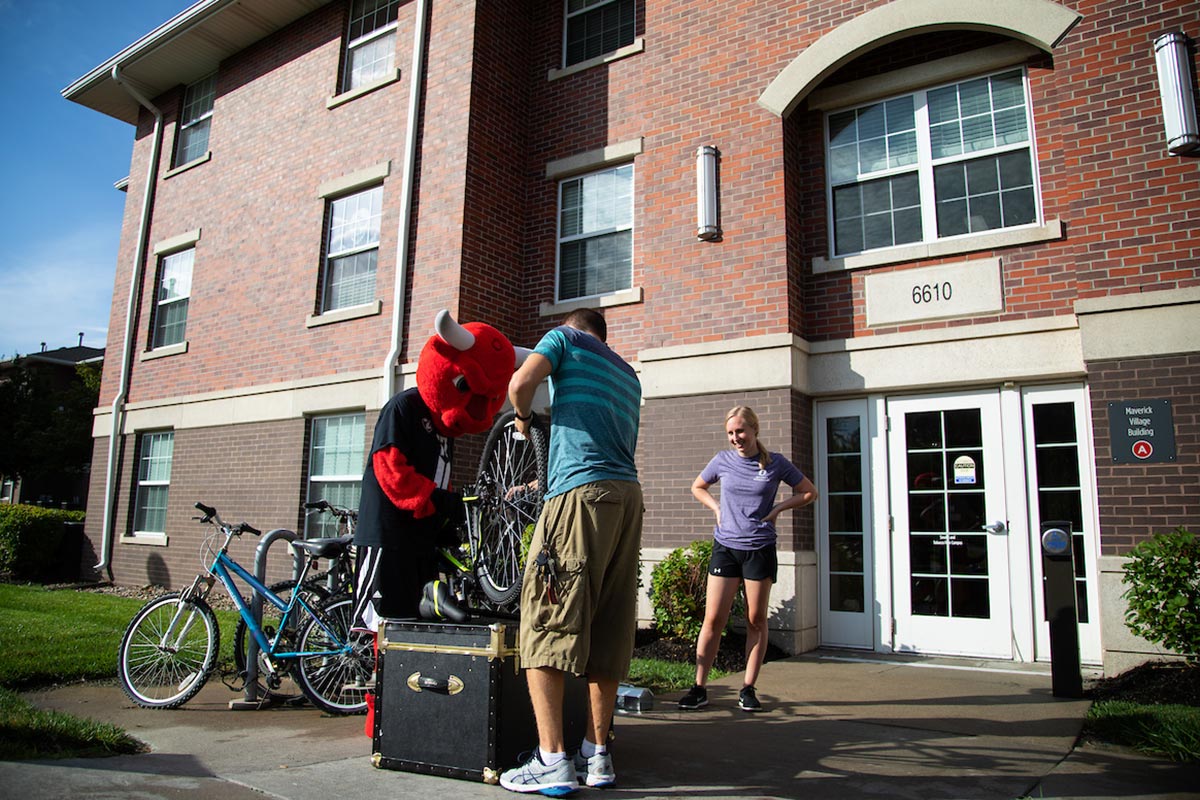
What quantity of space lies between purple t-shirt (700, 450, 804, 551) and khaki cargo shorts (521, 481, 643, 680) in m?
1.84

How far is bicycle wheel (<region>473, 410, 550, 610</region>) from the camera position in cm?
633

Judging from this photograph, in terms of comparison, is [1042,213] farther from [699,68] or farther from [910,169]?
[699,68]

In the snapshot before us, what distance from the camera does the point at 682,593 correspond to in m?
7.39

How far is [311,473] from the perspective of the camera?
11.1m

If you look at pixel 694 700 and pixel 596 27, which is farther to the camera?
pixel 596 27

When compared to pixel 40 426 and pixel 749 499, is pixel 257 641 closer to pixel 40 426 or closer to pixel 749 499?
pixel 749 499

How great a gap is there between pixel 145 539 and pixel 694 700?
1071 centimetres

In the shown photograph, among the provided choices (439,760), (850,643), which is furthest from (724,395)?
(439,760)

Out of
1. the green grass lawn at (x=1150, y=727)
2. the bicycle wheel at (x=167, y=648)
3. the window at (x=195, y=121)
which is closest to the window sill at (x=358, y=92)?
the window at (x=195, y=121)

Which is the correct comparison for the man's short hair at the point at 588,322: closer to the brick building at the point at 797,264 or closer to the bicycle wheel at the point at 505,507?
the bicycle wheel at the point at 505,507

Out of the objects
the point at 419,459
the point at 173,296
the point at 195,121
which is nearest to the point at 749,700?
the point at 419,459

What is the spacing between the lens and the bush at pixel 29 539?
1328cm

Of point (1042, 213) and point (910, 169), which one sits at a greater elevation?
point (910, 169)

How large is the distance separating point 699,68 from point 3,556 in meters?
12.9
